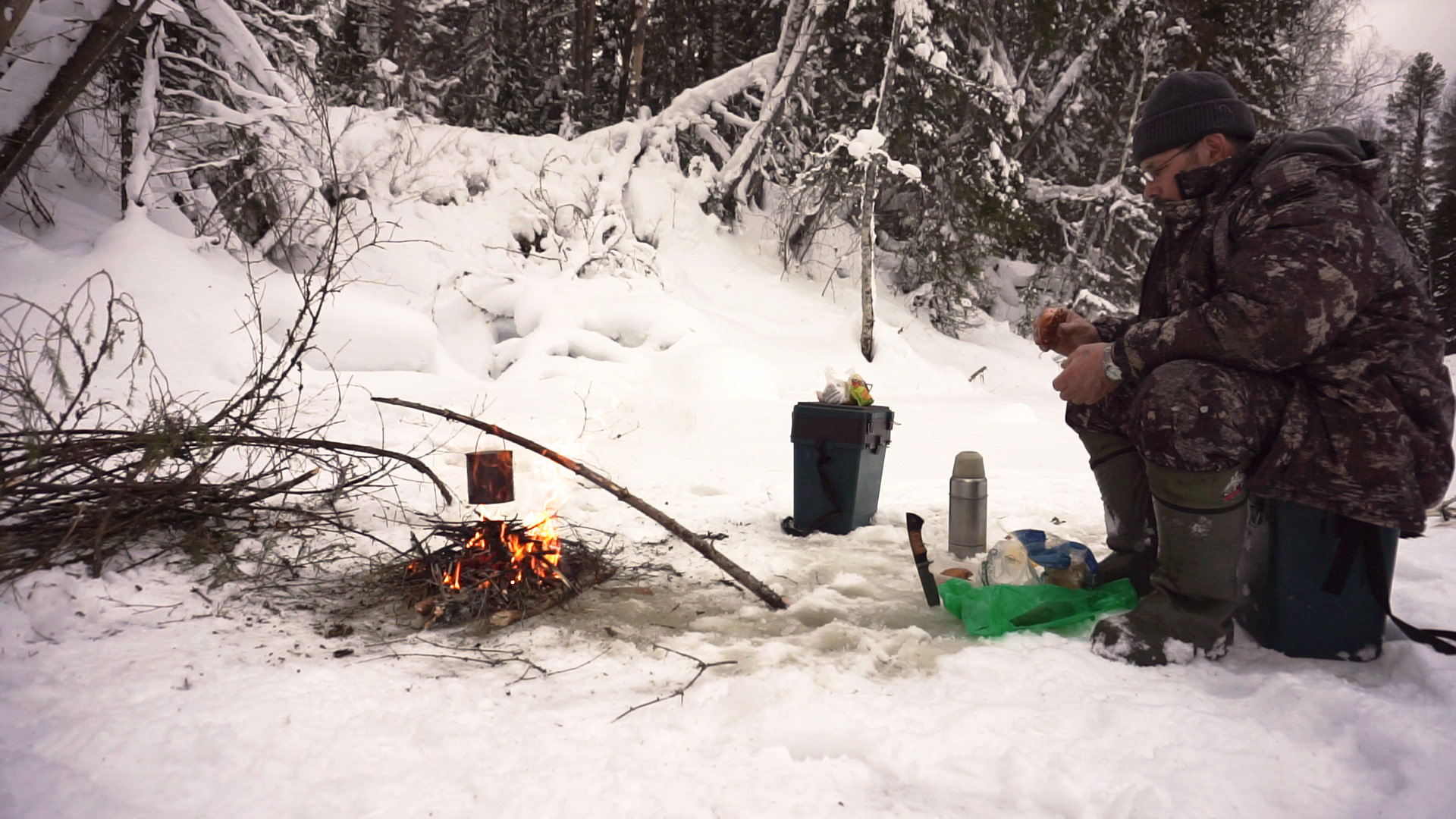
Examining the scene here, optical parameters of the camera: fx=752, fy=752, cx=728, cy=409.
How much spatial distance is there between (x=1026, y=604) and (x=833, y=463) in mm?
1259

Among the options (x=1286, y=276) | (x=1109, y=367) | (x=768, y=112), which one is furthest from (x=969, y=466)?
(x=768, y=112)

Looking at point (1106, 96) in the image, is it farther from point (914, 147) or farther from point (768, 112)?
point (768, 112)

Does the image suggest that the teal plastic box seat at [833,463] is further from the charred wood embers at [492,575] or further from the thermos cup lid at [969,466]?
the charred wood embers at [492,575]

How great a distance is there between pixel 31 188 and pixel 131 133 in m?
0.91

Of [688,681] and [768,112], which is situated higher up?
[768,112]

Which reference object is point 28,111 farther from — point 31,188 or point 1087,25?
point 1087,25

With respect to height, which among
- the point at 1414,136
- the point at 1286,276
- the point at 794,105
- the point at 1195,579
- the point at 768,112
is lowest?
the point at 1195,579

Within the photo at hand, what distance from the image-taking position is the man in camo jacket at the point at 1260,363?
176cm

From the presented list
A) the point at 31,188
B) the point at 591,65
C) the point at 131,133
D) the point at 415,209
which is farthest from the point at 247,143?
the point at 591,65

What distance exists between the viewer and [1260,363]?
1.83m

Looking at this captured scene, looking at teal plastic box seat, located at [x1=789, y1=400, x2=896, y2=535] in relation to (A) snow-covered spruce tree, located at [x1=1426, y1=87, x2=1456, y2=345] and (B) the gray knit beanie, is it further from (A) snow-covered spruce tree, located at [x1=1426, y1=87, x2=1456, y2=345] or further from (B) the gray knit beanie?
(A) snow-covered spruce tree, located at [x1=1426, y1=87, x2=1456, y2=345]

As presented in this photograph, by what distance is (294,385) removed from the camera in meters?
4.88

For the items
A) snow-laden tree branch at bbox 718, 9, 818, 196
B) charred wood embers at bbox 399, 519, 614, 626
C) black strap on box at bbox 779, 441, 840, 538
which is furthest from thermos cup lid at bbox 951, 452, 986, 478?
snow-laden tree branch at bbox 718, 9, 818, 196

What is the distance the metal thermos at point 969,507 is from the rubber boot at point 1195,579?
1.08 metres
